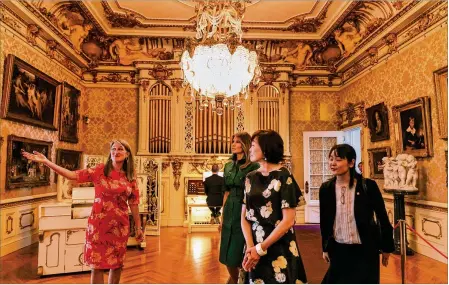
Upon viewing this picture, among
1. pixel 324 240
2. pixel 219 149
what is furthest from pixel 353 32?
pixel 324 240

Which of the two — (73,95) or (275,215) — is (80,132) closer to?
(73,95)

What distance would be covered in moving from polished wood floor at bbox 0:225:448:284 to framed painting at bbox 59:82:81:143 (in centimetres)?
255

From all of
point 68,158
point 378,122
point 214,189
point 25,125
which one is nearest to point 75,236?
point 214,189

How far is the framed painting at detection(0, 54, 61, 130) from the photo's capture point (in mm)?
4844

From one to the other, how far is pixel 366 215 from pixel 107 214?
1.88 metres

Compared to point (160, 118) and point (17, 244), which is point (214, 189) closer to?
point (160, 118)

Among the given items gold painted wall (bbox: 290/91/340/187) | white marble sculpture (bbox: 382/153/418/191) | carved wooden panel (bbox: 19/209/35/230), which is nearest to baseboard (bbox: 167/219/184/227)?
carved wooden panel (bbox: 19/209/35/230)

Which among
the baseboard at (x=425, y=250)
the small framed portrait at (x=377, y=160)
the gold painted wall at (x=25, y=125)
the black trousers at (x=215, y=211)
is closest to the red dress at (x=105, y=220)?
the gold painted wall at (x=25, y=125)

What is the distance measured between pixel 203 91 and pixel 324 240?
3.25m

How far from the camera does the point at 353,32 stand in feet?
22.7

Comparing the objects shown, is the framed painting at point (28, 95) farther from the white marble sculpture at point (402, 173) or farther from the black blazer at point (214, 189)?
the white marble sculpture at point (402, 173)

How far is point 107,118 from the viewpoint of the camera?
26.7 ft

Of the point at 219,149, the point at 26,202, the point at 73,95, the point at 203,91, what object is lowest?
the point at 26,202

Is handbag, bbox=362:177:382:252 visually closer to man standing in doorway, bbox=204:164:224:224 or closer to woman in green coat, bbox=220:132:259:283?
woman in green coat, bbox=220:132:259:283
